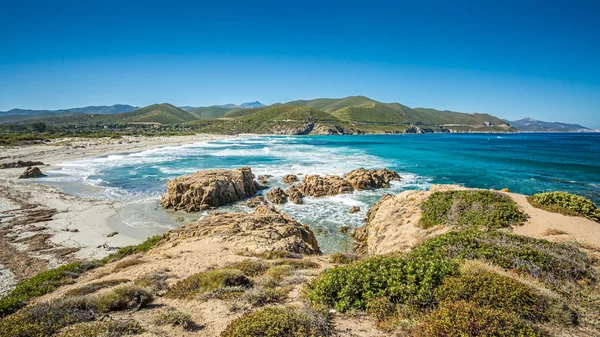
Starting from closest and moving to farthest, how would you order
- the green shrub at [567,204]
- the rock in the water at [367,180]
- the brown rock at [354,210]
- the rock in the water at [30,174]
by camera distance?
the green shrub at [567,204] < the brown rock at [354,210] < the rock in the water at [367,180] < the rock in the water at [30,174]

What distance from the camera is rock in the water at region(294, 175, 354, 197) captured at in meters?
26.6

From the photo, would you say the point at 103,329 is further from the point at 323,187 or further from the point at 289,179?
the point at 289,179

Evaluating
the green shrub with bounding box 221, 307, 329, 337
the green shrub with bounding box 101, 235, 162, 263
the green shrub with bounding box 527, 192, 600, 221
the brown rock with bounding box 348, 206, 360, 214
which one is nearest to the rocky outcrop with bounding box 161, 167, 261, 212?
the green shrub with bounding box 101, 235, 162, 263

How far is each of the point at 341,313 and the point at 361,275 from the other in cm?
106

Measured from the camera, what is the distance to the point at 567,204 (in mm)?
12773

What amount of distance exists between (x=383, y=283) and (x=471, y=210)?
32.2ft

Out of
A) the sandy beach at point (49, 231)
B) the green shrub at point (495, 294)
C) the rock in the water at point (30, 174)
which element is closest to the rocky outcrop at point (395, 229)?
the green shrub at point (495, 294)

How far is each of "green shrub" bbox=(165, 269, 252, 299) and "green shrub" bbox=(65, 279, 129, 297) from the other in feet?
6.71

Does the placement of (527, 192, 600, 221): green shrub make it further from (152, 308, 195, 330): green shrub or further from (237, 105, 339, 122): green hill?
(237, 105, 339, 122): green hill

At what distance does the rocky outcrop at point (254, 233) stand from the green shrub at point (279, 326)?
7.27m

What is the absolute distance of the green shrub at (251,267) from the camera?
9.29 m

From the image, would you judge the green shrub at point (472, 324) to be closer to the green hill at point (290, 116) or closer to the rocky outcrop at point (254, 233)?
the rocky outcrop at point (254, 233)

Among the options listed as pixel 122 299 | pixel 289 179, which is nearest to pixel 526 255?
pixel 122 299

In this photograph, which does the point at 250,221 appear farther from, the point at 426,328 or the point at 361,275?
the point at 426,328
